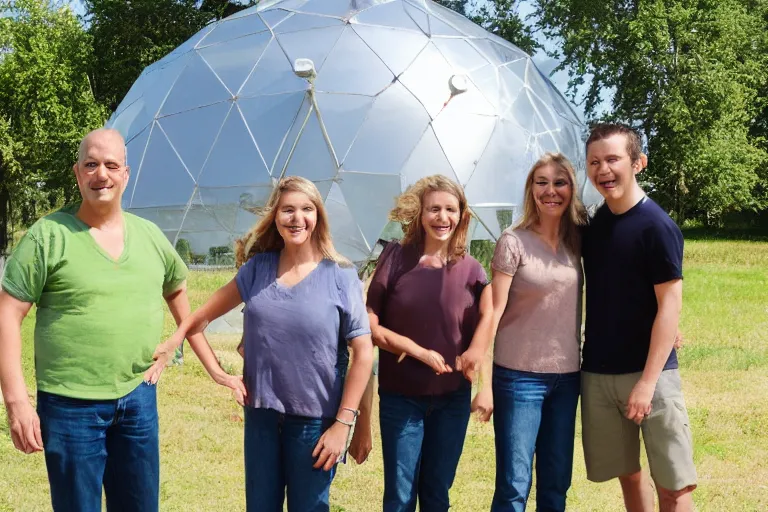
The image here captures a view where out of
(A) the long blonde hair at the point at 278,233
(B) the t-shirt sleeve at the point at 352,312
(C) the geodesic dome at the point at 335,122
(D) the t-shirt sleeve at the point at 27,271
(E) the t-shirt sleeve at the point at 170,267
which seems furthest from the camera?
(C) the geodesic dome at the point at 335,122

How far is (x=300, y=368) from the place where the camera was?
363 cm

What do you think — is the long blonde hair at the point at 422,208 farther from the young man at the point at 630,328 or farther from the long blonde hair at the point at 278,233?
the young man at the point at 630,328

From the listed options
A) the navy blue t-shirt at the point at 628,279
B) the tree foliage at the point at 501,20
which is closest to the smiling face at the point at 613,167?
the navy blue t-shirt at the point at 628,279

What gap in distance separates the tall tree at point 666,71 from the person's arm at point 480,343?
773 inches

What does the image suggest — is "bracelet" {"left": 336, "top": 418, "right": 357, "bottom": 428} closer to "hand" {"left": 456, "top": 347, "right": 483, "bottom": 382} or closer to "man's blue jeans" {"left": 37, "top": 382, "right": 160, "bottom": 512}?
"hand" {"left": 456, "top": 347, "right": 483, "bottom": 382}

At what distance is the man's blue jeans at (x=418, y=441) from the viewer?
4.02 meters

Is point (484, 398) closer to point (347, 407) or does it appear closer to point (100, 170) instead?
point (347, 407)

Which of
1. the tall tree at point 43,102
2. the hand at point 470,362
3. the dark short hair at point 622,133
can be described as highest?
the tall tree at point 43,102

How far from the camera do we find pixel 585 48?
23.2m

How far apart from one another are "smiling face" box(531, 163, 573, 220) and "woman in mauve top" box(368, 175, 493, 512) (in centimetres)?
41

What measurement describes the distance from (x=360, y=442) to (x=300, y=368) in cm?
62

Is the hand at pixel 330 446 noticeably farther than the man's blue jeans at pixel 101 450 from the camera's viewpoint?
Yes

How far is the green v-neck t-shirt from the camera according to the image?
3412 millimetres

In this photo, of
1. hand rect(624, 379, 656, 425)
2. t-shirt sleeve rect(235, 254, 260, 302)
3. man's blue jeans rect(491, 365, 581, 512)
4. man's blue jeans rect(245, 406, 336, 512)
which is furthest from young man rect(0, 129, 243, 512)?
hand rect(624, 379, 656, 425)
